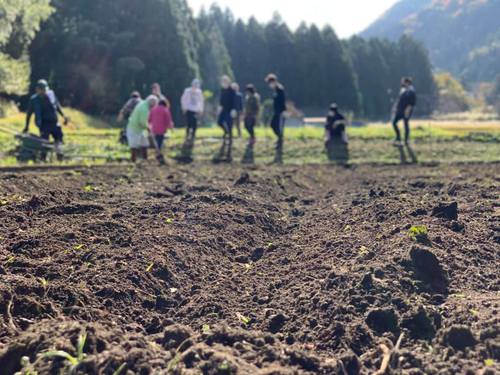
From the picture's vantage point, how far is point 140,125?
1462 centimetres

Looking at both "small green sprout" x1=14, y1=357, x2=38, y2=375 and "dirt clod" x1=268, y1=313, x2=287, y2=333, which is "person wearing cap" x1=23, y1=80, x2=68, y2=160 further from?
"small green sprout" x1=14, y1=357, x2=38, y2=375

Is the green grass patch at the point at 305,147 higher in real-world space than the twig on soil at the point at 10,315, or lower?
higher

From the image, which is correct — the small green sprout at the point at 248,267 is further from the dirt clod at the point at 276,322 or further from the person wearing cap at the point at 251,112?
the person wearing cap at the point at 251,112

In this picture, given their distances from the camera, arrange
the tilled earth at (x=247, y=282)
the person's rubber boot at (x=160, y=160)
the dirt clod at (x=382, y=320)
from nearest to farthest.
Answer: the tilled earth at (x=247, y=282) < the dirt clod at (x=382, y=320) < the person's rubber boot at (x=160, y=160)

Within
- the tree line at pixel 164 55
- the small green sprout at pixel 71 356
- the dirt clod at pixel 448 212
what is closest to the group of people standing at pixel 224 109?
the tree line at pixel 164 55

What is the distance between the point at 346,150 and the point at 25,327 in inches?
574

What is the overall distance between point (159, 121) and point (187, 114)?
2622 mm

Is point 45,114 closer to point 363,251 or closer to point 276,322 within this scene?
point 363,251

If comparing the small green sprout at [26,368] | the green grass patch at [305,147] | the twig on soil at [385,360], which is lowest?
the small green sprout at [26,368]

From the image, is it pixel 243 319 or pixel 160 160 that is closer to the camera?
pixel 243 319

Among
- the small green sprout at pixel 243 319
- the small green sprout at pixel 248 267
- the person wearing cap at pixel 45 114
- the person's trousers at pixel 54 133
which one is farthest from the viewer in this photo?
the person's trousers at pixel 54 133

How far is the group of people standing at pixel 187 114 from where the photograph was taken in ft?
48.8

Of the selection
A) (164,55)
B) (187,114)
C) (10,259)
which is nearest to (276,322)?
(10,259)

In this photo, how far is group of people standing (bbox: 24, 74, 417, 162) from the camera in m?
14.9
